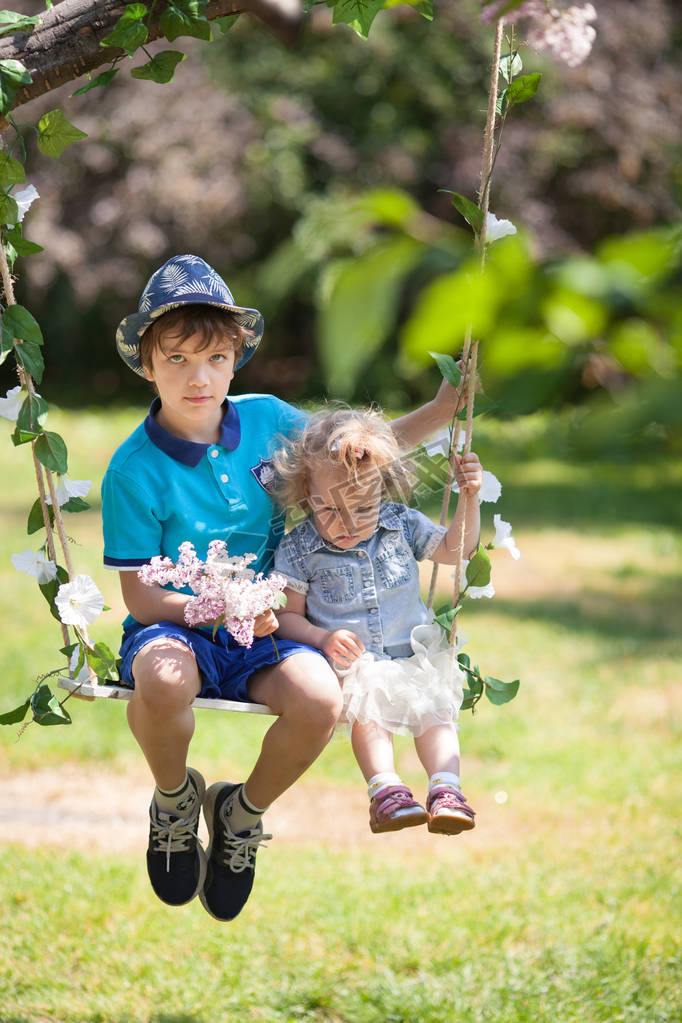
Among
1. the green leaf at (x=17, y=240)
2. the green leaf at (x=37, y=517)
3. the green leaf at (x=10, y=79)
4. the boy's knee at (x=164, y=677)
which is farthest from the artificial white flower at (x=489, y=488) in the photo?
the green leaf at (x=10, y=79)

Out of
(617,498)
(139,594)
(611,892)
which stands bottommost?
(611,892)

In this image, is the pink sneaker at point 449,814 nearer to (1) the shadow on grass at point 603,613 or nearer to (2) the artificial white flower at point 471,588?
(2) the artificial white flower at point 471,588

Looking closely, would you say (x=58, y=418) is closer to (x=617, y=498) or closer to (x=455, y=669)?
(x=617, y=498)

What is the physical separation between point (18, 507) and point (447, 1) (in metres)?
7.87

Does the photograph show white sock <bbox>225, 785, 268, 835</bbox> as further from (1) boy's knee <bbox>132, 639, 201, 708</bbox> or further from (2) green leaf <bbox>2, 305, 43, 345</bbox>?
(2) green leaf <bbox>2, 305, 43, 345</bbox>

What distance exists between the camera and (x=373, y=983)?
11.4ft

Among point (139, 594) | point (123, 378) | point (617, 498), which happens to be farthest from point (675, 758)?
point (123, 378)

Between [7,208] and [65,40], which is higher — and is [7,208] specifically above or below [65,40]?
below

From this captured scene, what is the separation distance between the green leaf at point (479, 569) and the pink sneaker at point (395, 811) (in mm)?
496

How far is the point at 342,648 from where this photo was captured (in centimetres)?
266

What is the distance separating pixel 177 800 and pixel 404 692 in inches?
22.7

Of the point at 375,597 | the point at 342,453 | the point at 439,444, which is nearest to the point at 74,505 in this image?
the point at 342,453

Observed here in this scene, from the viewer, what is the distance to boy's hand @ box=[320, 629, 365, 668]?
2664 millimetres

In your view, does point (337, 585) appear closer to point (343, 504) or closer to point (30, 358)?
point (343, 504)
